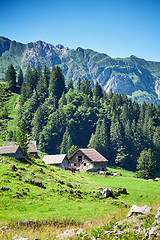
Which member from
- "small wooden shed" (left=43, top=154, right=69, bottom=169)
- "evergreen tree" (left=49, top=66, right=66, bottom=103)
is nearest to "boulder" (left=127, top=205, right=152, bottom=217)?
"small wooden shed" (left=43, top=154, right=69, bottom=169)

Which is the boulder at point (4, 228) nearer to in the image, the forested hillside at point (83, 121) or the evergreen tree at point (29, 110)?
the forested hillside at point (83, 121)

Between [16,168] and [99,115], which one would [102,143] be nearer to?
[99,115]

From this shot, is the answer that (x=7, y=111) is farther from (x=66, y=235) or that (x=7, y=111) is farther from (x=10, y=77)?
(x=66, y=235)

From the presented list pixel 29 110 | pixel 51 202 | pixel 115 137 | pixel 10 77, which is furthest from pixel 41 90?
pixel 51 202

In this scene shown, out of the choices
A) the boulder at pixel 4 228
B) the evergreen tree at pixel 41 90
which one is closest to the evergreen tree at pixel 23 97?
the evergreen tree at pixel 41 90

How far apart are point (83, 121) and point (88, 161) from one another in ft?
207

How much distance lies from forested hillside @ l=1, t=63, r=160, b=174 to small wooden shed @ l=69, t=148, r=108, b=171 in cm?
2795

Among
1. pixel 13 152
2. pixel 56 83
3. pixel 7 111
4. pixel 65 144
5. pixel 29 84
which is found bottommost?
pixel 65 144

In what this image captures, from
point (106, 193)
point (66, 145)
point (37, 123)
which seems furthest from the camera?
point (37, 123)

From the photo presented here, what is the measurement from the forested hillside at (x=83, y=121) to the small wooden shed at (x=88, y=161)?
27.9m

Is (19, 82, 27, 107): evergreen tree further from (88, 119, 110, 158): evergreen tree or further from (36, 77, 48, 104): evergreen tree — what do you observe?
(88, 119, 110, 158): evergreen tree

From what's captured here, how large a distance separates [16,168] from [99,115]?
108567 mm

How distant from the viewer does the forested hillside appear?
412 feet

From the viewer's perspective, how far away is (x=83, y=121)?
14550cm
